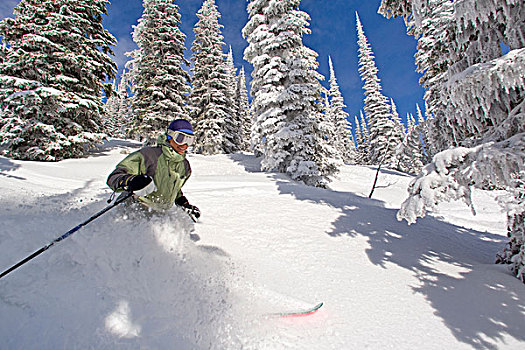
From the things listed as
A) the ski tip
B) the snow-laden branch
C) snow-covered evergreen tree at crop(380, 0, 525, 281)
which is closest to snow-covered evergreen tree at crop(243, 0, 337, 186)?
snow-covered evergreen tree at crop(380, 0, 525, 281)

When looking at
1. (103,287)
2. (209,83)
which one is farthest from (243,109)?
(103,287)

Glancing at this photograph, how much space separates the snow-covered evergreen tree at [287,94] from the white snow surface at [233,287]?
7957 mm

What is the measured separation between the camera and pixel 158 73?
66.2ft

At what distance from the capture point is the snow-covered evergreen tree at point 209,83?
25109 millimetres

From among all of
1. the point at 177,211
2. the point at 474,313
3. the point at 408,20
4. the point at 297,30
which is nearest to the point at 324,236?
the point at 474,313

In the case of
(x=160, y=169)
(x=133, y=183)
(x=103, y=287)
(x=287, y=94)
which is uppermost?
(x=287, y=94)

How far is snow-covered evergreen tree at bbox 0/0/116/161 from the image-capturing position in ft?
40.3

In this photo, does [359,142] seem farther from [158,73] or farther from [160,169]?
[160,169]

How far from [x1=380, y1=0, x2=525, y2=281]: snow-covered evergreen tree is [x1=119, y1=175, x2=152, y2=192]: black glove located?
3.70m

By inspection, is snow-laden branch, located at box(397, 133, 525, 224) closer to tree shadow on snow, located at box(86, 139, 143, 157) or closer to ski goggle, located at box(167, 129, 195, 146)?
ski goggle, located at box(167, 129, 195, 146)

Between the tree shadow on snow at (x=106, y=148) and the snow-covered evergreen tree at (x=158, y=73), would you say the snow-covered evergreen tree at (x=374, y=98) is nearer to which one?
the snow-covered evergreen tree at (x=158, y=73)

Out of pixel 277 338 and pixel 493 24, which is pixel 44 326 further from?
pixel 493 24

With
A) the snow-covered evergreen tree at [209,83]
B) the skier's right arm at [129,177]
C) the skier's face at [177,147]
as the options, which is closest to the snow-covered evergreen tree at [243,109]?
the snow-covered evergreen tree at [209,83]

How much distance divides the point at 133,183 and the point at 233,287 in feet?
6.19
